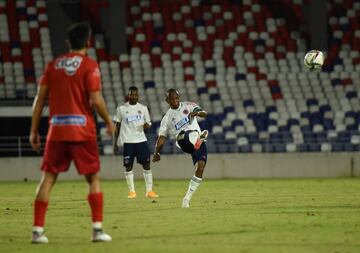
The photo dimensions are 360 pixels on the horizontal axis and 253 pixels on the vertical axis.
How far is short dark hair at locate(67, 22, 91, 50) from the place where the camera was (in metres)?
9.80

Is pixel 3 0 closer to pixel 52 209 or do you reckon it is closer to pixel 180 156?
pixel 180 156

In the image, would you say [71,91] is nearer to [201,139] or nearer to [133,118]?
[201,139]

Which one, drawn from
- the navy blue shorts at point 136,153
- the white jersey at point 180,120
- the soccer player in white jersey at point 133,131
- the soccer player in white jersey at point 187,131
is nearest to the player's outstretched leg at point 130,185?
the soccer player in white jersey at point 133,131

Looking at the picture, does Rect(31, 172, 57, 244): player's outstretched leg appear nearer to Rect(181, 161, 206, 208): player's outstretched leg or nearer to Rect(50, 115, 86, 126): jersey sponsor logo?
Rect(50, 115, 86, 126): jersey sponsor logo

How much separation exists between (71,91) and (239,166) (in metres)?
19.4

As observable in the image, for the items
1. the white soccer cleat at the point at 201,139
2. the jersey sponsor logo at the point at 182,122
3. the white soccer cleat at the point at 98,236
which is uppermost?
the jersey sponsor logo at the point at 182,122

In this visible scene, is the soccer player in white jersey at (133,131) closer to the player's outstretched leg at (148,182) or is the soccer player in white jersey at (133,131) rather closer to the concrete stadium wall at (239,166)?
the player's outstretched leg at (148,182)

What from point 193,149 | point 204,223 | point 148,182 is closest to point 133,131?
point 148,182

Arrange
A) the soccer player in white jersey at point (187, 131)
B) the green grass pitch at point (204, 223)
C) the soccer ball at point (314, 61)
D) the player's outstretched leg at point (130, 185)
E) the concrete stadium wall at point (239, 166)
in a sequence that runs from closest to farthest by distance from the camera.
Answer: the green grass pitch at point (204, 223) < the soccer player in white jersey at point (187, 131) < the soccer ball at point (314, 61) < the player's outstretched leg at point (130, 185) < the concrete stadium wall at point (239, 166)

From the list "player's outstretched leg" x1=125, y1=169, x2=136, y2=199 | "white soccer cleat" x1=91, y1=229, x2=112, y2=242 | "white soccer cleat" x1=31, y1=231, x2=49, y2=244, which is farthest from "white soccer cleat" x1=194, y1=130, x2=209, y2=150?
"white soccer cleat" x1=31, y1=231, x2=49, y2=244

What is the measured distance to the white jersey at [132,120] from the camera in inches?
777

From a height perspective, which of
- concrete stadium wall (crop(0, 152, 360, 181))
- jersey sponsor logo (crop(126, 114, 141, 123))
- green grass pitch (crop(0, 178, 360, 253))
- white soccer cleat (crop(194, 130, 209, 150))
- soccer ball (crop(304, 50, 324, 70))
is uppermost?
soccer ball (crop(304, 50, 324, 70))

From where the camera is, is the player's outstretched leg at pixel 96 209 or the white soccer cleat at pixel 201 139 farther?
the white soccer cleat at pixel 201 139

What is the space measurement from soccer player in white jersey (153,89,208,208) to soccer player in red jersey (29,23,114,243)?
221 inches
